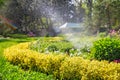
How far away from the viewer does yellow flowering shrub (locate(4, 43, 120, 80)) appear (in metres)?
7.67

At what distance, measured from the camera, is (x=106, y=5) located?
107 feet

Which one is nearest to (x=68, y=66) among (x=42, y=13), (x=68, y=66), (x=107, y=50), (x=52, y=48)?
(x=68, y=66)

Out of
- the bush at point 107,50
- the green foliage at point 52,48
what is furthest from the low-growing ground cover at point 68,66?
the green foliage at point 52,48

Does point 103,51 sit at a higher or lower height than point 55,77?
higher

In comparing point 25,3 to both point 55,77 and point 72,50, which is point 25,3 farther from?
point 55,77

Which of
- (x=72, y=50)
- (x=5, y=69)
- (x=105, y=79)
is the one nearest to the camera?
(x=105, y=79)

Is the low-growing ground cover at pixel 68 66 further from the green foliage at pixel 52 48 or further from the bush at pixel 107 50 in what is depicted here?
the green foliage at pixel 52 48

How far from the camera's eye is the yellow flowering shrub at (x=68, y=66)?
7666mm

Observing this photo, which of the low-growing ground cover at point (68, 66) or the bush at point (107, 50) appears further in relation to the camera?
the bush at point (107, 50)

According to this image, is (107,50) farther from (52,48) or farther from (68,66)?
(52,48)

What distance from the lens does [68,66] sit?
342 inches

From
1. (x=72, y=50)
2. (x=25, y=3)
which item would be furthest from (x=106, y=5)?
(x=72, y=50)

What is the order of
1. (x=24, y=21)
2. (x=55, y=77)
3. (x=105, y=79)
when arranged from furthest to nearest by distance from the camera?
(x=24, y=21), (x=55, y=77), (x=105, y=79)

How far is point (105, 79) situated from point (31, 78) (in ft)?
7.16
